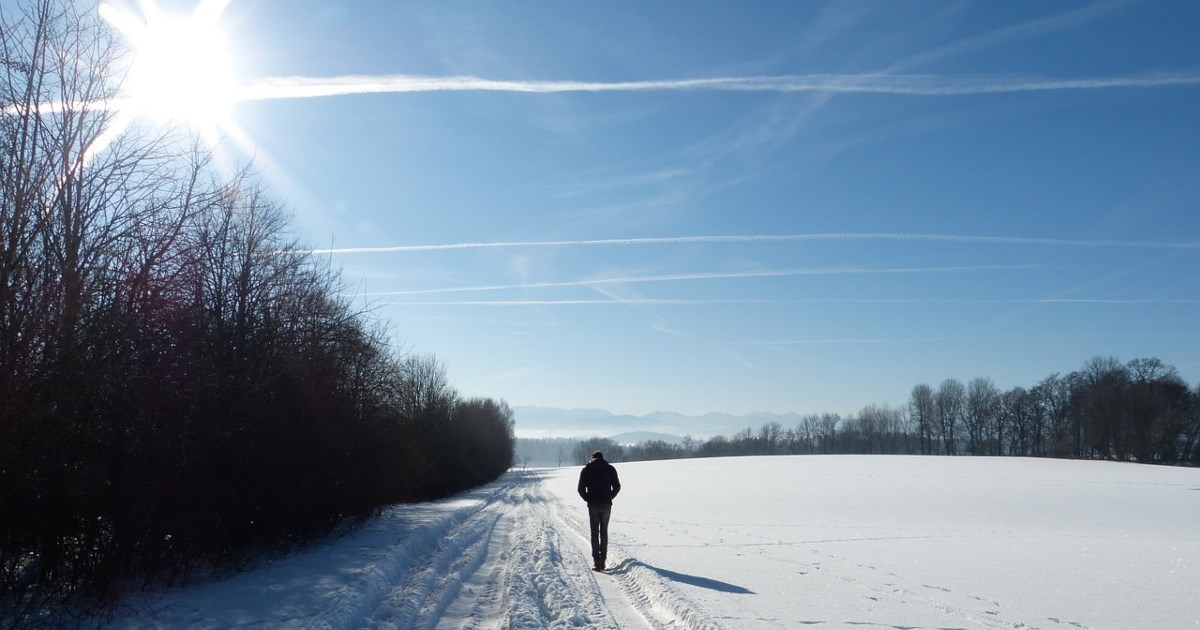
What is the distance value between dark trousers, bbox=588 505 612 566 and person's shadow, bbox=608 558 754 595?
1.15 ft

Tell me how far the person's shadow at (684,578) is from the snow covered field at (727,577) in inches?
2.6

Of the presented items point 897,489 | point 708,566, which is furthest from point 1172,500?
point 708,566

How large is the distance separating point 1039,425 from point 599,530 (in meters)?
123

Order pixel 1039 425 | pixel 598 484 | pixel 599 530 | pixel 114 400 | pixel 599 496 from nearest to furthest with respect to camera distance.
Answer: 1. pixel 114 400
2. pixel 599 530
3. pixel 599 496
4. pixel 598 484
5. pixel 1039 425

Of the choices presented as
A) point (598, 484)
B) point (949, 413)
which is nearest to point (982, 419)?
point (949, 413)

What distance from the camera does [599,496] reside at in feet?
45.0

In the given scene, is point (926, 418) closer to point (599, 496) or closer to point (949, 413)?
point (949, 413)

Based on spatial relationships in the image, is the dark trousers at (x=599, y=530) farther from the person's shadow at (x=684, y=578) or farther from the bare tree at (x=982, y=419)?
the bare tree at (x=982, y=419)

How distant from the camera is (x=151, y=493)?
927 cm

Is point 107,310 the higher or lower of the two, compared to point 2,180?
lower

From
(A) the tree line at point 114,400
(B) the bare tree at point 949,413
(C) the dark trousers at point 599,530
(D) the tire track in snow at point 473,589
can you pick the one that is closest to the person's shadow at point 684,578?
(C) the dark trousers at point 599,530

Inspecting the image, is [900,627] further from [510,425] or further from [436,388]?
[510,425]

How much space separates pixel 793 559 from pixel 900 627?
20.3ft

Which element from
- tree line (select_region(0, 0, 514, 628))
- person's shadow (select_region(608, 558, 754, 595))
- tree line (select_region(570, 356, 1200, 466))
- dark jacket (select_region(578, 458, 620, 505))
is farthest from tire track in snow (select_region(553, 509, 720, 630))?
tree line (select_region(570, 356, 1200, 466))
